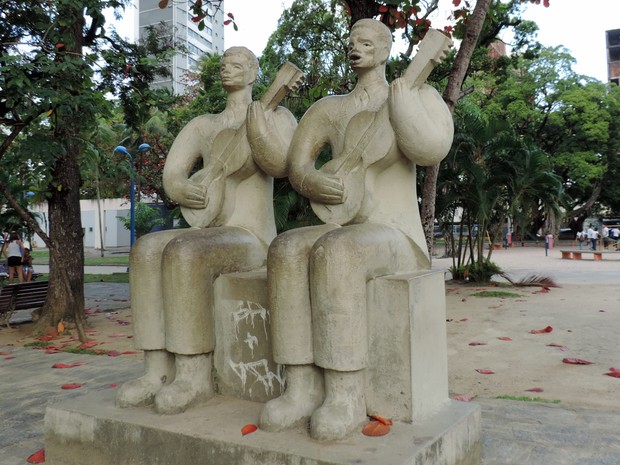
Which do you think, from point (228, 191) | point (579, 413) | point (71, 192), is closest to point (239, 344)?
point (228, 191)

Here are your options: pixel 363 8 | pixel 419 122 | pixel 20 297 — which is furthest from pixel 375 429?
pixel 20 297

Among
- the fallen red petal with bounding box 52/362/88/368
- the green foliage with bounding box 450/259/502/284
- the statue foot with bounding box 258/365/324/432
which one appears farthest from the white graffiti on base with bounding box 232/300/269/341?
the green foliage with bounding box 450/259/502/284

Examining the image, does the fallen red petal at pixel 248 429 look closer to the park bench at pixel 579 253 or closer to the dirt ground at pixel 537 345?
the dirt ground at pixel 537 345

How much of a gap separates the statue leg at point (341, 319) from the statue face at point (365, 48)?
3.09ft

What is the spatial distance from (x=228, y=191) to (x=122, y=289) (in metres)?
11.8

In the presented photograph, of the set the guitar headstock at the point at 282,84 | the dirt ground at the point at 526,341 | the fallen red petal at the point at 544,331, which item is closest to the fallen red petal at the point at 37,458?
the guitar headstock at the point at 282,84

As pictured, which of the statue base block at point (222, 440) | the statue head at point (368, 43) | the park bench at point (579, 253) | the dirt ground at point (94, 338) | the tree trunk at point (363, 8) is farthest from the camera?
the park bench at point (579, 253)

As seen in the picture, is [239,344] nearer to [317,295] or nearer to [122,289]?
[317,295]

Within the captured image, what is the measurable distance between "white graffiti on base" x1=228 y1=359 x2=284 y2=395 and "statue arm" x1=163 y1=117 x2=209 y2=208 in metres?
0.94

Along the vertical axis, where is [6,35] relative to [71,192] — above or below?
above

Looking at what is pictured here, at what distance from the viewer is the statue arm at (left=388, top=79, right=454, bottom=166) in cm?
273

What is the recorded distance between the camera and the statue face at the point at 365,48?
2945 mm

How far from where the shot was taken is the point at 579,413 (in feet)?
12.6

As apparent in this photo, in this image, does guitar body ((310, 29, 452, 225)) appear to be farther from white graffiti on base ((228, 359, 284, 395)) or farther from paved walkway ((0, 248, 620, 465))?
paved walkway ((0, 248, 620, 465))
